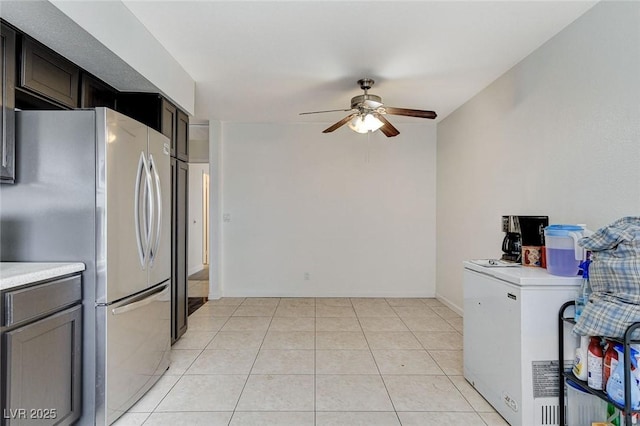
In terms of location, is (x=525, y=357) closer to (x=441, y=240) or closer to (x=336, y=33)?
(x=336, y=33)

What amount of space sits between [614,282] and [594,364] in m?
0.44

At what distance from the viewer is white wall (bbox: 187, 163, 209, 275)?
6973 millimetres

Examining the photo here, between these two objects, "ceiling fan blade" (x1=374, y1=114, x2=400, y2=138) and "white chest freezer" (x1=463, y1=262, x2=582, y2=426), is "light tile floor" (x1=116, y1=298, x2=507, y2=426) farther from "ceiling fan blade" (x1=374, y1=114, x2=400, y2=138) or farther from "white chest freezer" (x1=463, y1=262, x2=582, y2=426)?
"ceiling fan blade" (x1=374, y1=114, x2=400, y2=138)

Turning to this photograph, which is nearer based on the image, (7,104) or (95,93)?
(7,104)

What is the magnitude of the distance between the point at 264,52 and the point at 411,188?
10.0 ft

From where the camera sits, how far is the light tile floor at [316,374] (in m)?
2.02

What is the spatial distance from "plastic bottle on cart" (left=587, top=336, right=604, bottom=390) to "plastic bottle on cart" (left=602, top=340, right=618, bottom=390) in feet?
0.07

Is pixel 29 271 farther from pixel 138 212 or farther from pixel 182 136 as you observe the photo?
pixel 182 136

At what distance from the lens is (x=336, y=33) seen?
2.36 meters

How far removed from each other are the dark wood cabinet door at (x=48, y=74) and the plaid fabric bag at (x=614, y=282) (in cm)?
313

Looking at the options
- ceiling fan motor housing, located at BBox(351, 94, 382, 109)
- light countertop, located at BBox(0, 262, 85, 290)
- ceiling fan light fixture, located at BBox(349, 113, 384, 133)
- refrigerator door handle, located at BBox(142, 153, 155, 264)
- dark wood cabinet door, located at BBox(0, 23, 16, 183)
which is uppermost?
ceiling fan motor housing, located at BBox(351, 94, 382, 109)

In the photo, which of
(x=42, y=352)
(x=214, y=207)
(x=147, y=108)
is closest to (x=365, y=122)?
(x=147, y=108)

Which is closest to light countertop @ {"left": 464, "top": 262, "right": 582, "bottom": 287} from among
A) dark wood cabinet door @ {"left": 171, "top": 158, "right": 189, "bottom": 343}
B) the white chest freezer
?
the white chest freezer

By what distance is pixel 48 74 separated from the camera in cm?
202
